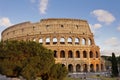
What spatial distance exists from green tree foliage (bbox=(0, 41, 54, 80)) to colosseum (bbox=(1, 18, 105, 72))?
101 ft

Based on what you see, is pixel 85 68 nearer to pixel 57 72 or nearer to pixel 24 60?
pixel 57 72

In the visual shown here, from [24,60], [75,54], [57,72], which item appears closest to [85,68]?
[75,54]

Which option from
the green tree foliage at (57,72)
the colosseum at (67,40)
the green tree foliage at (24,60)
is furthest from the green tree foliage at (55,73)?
the colosseum at (67,40)

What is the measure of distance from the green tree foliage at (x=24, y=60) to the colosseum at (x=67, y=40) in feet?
101

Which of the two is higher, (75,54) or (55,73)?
(75,54)

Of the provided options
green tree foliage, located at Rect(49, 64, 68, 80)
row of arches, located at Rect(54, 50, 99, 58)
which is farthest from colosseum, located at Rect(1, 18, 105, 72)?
green tree foliage, located at Rect(49, 64, 68, 80)

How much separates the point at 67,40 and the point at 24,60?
110 ft

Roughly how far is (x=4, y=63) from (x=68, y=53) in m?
34.7

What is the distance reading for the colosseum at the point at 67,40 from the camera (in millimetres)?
57125

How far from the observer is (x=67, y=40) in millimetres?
57906

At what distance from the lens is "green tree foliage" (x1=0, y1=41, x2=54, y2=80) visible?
2442cm

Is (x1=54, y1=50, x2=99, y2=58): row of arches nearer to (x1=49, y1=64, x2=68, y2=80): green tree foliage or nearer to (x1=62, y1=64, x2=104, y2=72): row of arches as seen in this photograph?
(x1=62, y1=64, x2=104, y2=72): row of arches

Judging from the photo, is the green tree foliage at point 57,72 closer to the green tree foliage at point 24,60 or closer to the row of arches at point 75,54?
the green tree foliage at point 24,60

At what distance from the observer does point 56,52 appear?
57469 mm
